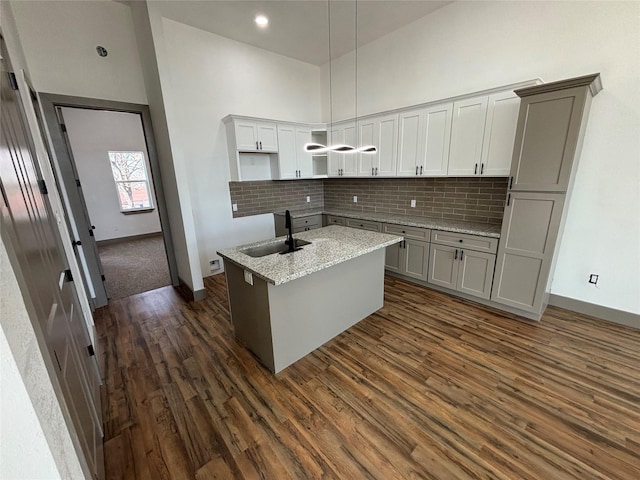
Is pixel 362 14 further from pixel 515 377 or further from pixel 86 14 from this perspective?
pixel 515 377

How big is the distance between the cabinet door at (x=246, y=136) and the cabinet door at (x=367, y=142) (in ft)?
5.41

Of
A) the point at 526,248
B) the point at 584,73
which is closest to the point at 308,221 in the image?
the point at 526,248

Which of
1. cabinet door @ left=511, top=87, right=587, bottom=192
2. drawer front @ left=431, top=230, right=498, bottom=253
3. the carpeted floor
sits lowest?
the carpeted floor

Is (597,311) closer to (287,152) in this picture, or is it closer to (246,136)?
(287,152)

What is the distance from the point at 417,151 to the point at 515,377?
107 inches

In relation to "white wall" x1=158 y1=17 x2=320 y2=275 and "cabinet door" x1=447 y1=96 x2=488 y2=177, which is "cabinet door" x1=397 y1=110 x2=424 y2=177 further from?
"white wall" x1=158 y1=17 x2=320 y2=275

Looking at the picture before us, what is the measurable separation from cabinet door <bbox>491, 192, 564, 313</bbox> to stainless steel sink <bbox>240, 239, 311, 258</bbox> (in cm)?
215

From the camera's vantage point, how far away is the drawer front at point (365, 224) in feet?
13.1

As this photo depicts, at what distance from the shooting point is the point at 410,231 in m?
3.61

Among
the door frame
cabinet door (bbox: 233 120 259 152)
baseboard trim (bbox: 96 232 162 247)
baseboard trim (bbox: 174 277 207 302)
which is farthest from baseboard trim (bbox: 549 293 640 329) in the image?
baseboard trim (bbox: 96 232 162 247)

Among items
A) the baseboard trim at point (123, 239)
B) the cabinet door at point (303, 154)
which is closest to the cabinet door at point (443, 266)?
the cabinet door at point (303, 154)

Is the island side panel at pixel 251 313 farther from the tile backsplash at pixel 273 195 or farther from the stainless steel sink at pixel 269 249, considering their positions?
the tile backsplash at pixel 273 195

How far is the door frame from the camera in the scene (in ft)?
9.43

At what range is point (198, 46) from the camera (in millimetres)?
3611
